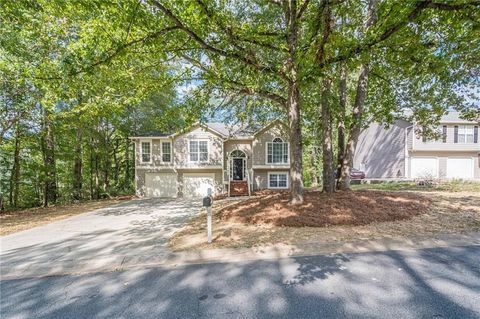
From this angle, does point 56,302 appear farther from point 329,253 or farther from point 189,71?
point 189,71

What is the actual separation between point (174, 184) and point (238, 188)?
16.5 feet

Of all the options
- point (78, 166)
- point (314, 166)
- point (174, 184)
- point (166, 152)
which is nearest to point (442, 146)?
point (314, 166)

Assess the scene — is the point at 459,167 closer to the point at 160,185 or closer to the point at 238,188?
the point at 238,188

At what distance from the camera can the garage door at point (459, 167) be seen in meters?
20.1

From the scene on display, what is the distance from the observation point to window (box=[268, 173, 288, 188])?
16891 millimetres

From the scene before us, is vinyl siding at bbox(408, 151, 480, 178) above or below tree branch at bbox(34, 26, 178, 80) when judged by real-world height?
below

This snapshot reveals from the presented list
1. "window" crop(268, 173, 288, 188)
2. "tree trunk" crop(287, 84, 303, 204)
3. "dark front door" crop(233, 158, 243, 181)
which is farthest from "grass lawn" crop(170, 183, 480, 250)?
"dark front door" crop(233, 158, 243, 181)

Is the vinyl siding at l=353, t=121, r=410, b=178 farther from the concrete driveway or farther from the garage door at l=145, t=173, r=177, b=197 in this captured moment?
the concrete driveway

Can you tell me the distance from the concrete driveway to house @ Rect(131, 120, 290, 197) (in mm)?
8228

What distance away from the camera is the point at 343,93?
378 inches

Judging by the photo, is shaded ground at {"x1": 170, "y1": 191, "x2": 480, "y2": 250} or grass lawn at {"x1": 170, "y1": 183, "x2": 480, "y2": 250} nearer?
shaded ground at {"x1": 170, "y1": 191, "x2": 480, "y2": 250}

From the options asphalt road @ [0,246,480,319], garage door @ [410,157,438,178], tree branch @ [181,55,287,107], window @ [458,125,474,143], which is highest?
tree branch @ [181,55,287,107]

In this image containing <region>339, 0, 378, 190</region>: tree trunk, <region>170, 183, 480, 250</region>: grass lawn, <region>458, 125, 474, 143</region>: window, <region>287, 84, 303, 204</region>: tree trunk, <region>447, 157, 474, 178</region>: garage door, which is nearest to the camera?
<region>170, 183, 480, 250</region>: grass lawn

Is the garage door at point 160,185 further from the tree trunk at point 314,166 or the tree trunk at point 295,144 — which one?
the tree trunk at point 314,166
